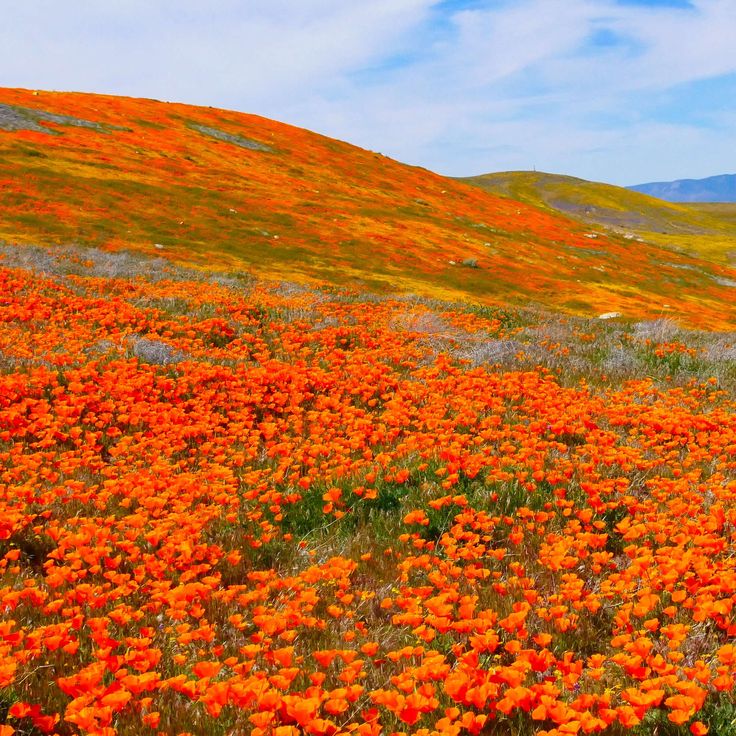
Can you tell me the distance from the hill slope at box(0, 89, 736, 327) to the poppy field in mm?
20675

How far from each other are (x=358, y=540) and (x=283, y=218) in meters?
41.4

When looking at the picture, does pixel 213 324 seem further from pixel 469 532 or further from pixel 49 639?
pixel 49 639

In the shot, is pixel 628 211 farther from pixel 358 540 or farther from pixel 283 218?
pixel 358 540

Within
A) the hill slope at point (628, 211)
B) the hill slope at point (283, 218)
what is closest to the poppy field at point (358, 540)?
the hill slope at point (283, 218)

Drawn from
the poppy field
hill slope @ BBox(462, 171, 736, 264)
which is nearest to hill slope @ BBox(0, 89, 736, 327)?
the poppy field

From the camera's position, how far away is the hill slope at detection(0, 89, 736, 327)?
33750 mm

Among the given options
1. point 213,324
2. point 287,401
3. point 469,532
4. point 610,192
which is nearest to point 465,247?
point 213,324

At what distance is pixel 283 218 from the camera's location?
144 ft

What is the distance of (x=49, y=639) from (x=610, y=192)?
499 ft

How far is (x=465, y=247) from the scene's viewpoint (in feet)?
161

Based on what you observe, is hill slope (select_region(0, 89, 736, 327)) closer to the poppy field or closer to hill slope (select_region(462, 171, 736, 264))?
the poppy field

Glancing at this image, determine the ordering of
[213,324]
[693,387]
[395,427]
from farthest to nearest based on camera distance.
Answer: [213,324] < [693,387] < [395,427]

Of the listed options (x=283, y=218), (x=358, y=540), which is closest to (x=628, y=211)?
(x=283, y=218)

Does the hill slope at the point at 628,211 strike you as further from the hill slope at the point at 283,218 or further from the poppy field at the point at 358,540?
the poppy field at the point at 358,540
